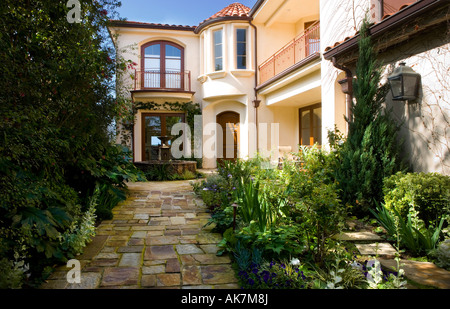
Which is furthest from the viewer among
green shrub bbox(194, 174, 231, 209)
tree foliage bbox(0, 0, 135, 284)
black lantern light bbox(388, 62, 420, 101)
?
green shrub bbox(194, 174, 231, 209)

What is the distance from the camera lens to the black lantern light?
14.2 feet

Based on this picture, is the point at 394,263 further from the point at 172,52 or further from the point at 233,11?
the point at 172,52

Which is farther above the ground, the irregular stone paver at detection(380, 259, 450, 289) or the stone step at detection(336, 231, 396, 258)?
the stone step at detection(336, 231, 396, 258)

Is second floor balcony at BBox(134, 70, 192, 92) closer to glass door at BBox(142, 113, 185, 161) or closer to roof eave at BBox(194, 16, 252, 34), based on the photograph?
glass door at BBox(142, 113, 185, 161)

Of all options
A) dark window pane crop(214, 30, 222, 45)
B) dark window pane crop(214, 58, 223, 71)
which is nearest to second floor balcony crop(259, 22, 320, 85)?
dark window pane crop(214, 58, 223, 71)

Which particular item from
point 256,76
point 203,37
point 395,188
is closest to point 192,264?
point 395,188

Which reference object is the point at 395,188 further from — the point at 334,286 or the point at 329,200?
the point at 334,286

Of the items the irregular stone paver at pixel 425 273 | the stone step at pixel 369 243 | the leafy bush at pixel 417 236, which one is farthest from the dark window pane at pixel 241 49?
the irregular stone paver at pixel 425 273

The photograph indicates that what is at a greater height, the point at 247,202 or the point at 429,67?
the point at 429,67

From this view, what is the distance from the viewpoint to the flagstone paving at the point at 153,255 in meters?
2.68

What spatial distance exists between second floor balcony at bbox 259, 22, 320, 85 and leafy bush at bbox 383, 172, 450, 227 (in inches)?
212

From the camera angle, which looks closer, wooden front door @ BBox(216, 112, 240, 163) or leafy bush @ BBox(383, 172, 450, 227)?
leafy bush @ BBox(383, 172, 450, 227)
